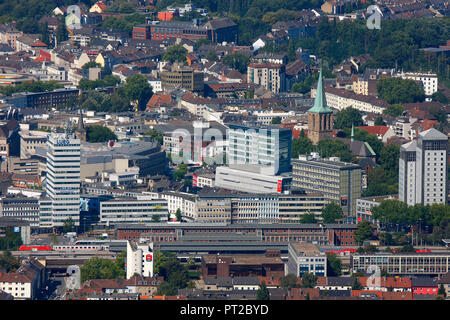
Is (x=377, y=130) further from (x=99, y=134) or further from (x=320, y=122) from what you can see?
(x=99, y=134)

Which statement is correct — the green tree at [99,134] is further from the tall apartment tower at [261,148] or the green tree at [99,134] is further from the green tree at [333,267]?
the green tree at [333,267]

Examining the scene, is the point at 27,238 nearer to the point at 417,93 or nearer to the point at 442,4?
the point at 417,93

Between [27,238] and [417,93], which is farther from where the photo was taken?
[417,93]

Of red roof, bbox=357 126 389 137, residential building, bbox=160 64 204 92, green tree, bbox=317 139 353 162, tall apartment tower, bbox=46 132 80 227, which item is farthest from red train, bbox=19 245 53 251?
residential building, bbox=160 64 204 92

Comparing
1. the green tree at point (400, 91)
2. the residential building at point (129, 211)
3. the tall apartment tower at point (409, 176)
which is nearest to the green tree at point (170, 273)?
the residential building at point (129, 211)

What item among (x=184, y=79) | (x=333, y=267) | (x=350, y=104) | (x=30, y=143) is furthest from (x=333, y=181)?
(x=184, y=79)

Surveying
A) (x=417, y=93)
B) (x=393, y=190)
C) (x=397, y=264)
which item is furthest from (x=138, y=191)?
(x=417, y=93)

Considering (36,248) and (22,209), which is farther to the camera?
(22,209)
